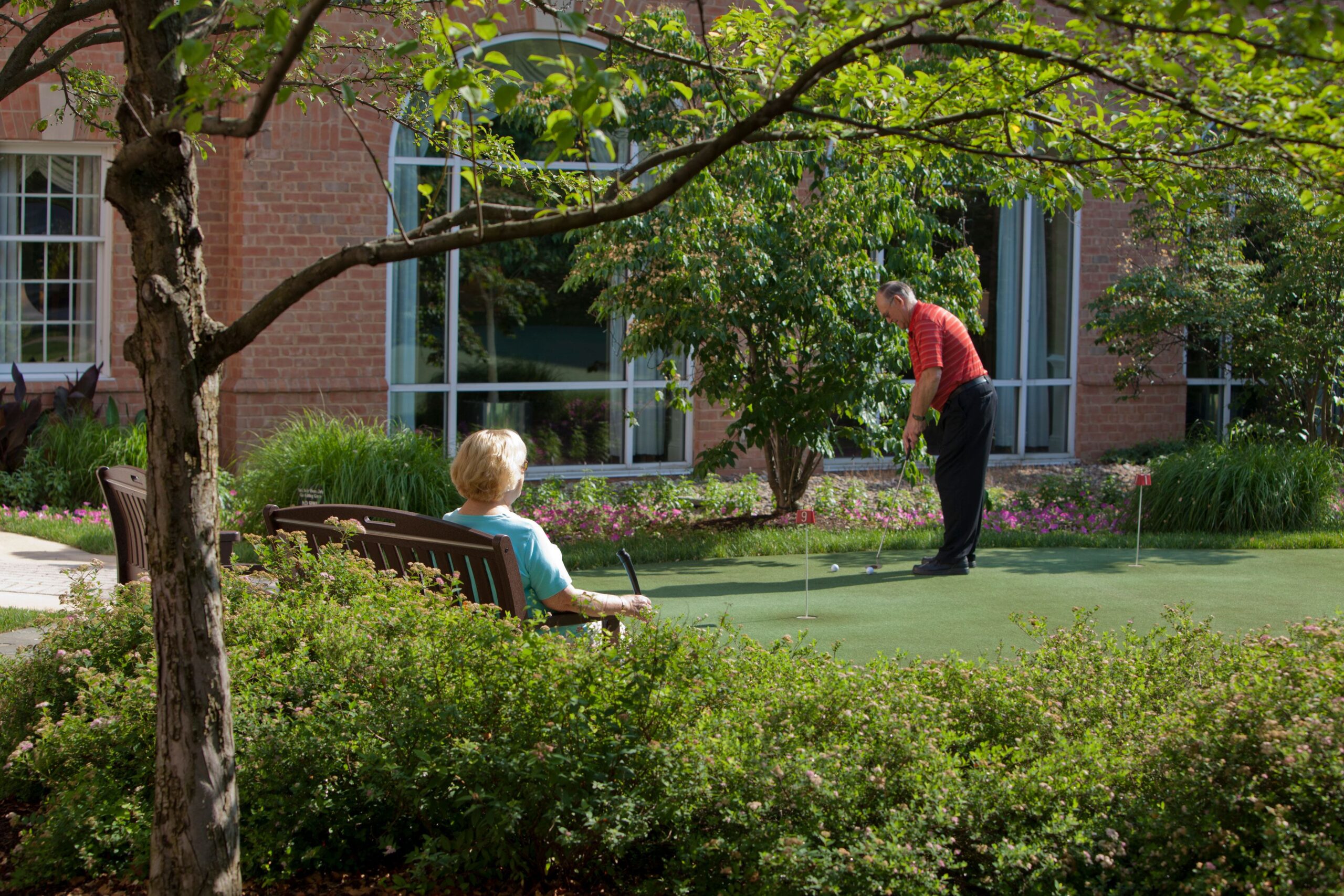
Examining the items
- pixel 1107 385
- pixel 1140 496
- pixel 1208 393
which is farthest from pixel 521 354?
pixel 1208 393

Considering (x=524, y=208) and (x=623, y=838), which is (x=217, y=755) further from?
(x=524, y=208)

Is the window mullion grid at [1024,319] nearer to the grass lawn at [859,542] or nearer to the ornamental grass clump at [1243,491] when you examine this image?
the ornamental grass clump at [1243,491]

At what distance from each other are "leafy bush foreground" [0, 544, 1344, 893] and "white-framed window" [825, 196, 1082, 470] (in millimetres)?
11720

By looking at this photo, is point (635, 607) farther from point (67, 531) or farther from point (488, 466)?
point (67, 531)

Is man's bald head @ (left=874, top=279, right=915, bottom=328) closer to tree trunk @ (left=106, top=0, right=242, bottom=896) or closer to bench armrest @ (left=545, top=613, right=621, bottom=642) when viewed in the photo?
bench armrest @ (left=545, top=613, right=621, bottom=642)

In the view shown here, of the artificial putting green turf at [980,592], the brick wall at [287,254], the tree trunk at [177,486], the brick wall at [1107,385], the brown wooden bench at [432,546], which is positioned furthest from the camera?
the brick wall at [1107,385]

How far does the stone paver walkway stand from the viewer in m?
→ 6.70

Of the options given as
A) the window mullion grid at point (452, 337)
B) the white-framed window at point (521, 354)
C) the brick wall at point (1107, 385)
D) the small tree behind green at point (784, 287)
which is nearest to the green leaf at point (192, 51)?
the small tree behind green at point (784, 287)

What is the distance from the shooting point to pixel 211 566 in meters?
3.04

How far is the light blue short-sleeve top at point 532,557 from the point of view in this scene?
4699 mm

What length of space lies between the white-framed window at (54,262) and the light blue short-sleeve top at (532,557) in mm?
9713

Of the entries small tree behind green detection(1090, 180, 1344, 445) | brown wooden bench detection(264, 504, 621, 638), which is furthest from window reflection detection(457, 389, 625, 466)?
brown wooden bench detection(264, 504, 621, 638)

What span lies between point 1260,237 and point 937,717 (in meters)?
12.2

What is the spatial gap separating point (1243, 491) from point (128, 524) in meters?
8.92
